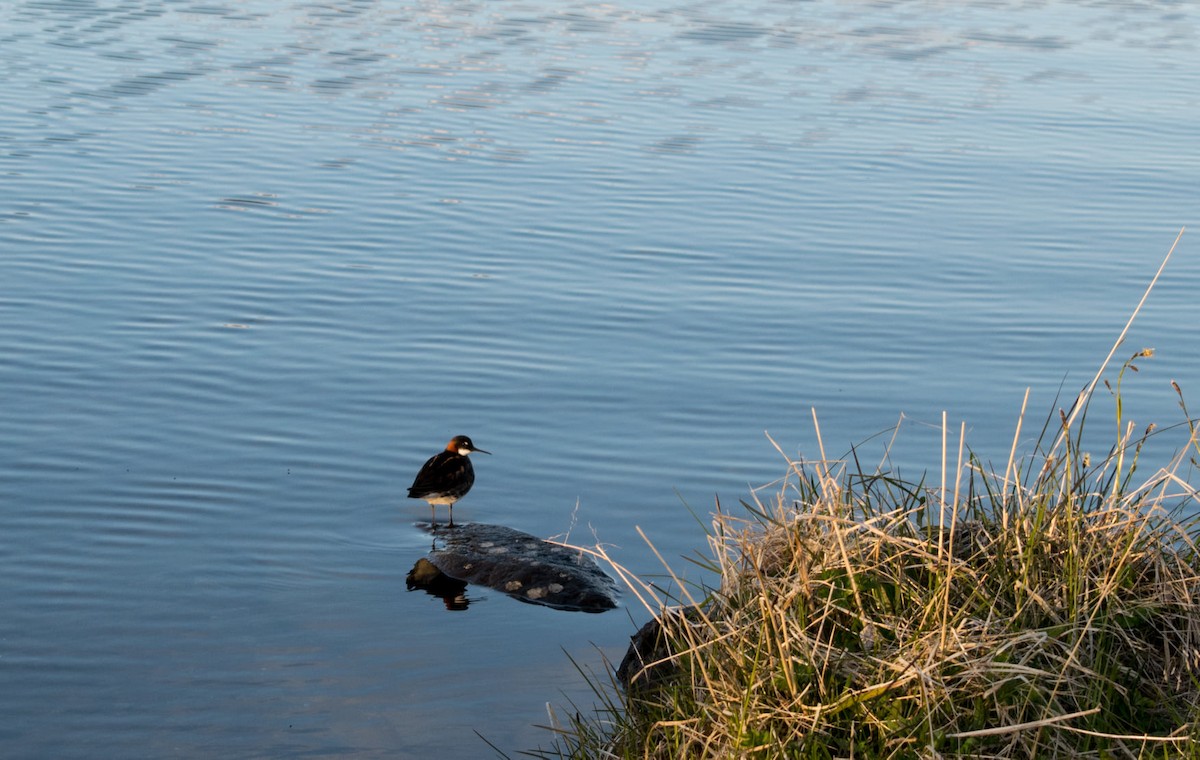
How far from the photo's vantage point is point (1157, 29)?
3312cm

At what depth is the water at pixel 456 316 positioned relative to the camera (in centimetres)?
886

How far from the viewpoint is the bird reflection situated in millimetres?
9539

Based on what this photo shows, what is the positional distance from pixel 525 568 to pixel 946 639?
4125mm

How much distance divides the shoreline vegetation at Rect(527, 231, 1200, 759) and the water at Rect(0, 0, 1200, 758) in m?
1.81

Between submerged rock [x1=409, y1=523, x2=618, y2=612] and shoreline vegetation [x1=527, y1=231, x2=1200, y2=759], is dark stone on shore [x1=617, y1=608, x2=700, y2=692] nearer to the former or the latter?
shoreline vegetation [x1=527, y1=231, x2=1200, y2=759]

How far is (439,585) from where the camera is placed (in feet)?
32.0

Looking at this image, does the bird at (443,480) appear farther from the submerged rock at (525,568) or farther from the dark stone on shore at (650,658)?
the dark stone on shore at (650,658)

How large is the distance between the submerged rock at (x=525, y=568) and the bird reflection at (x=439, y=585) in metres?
0.04

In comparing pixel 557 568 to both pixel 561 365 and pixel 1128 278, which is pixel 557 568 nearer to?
pixel 561 365

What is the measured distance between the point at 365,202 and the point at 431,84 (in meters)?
7.48

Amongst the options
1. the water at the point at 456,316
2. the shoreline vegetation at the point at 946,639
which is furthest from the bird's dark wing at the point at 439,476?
the shoreline vegetation at the point at 946,639

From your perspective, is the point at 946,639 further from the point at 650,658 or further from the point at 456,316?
the point at 456,316

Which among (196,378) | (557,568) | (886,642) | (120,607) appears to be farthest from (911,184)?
(886,642)

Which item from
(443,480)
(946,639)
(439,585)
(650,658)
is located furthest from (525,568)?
(946,639)
